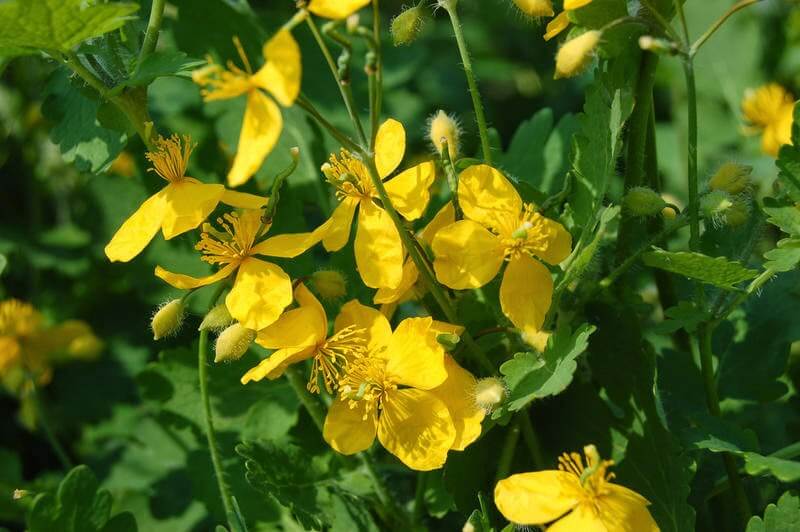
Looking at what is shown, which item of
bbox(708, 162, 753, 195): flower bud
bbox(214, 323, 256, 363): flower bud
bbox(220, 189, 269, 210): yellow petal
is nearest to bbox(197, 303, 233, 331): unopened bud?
bbox(214, 323, 256, 363): flower bud

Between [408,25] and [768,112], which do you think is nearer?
[408,25]

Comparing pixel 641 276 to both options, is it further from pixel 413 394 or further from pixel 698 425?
pixel 413 394

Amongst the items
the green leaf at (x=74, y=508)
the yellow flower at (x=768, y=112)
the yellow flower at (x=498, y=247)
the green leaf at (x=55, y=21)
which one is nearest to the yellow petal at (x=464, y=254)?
the yellow flower at (x=498, y=247)

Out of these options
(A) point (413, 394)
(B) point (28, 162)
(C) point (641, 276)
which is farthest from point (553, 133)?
(B) point (28, 162)

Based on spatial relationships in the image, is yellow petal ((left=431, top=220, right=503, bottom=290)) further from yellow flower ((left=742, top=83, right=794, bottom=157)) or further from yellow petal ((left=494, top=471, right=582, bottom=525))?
yellow flower ((left=742, top=83, right=794, bottom=157))

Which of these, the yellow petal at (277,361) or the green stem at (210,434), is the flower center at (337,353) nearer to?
the yellow petal at (277,361)

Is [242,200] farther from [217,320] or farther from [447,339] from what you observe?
[447,339]

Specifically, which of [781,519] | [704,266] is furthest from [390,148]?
[781,519]
